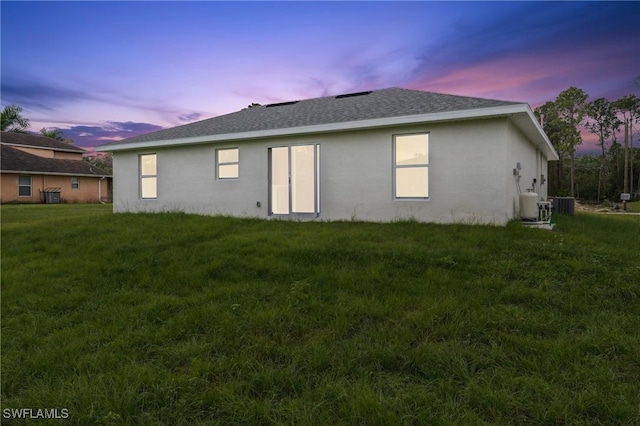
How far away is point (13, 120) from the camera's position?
132 feet

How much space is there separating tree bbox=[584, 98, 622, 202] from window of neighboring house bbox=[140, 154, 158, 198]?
1586 inches

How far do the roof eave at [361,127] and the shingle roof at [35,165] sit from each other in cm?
1562

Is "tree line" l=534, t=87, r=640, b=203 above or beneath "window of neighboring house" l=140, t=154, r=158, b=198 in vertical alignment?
above

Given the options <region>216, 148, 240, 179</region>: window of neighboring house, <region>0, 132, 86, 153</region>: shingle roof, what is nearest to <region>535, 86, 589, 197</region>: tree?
<region>216, 148, 240, 179</region>: window of neighboring house

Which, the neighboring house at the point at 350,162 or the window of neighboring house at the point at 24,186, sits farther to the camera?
the window of neighboring house at the point at 24,186

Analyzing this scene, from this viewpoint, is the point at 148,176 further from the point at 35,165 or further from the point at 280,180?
the point at 35,165

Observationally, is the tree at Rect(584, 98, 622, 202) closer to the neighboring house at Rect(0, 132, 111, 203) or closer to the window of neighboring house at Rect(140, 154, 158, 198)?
the window of neighboring house at Rect(140, 154, 158, 198)

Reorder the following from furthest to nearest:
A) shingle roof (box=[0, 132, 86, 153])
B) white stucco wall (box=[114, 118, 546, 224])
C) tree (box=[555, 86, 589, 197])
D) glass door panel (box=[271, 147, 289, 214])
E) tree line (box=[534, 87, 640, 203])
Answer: tree (box=[555, 86, 589, 197]) < tree line (box=[534, 87, 640, 203]) < shingle roof (box=[0, 132, 86, 153]) < glass door panel (box=[271, 147, 289, 214]) < white stucco wall (box=[114, 118, 546, 224])

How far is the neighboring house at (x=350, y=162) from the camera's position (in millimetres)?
7469

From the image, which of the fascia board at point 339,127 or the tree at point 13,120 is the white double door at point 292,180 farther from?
the tree at point 13,120

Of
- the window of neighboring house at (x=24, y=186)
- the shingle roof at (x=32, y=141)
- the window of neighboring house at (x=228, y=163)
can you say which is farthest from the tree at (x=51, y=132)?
the window of neighboring house at (x=228, y=163)

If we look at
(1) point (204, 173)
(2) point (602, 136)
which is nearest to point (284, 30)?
(1) point (204, 173)

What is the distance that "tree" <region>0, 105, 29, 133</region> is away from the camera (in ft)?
129

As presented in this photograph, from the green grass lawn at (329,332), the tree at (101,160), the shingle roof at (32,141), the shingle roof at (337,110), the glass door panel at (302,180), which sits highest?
the tree at (101,160)
